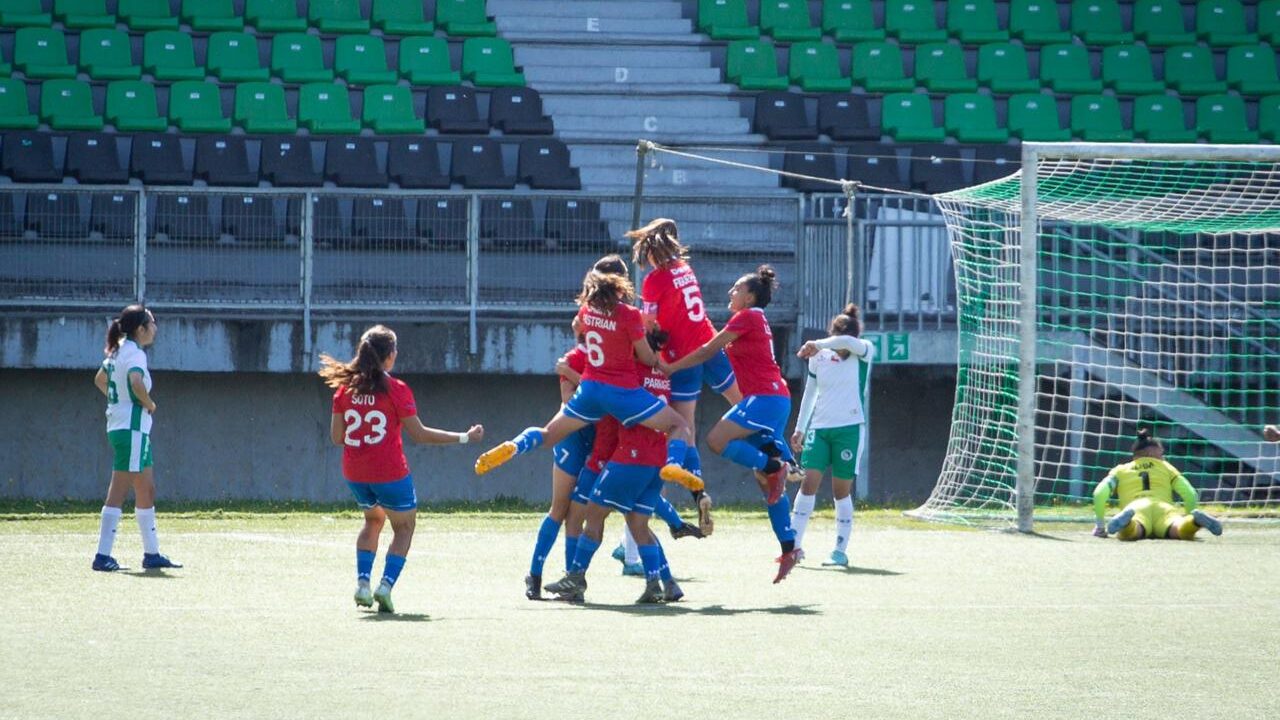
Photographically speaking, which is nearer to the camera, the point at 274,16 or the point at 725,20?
the point at 274,16

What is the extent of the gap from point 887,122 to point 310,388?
814 centimetres

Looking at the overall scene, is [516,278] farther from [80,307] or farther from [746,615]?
[746,615]

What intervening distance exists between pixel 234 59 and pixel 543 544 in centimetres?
1357

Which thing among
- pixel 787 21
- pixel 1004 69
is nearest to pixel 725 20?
pixel 787 21

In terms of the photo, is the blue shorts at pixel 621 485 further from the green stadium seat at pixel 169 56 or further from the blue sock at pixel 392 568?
the green stadium seat at pixel 169 56

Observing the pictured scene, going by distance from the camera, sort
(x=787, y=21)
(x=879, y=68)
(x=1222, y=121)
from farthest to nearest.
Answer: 1. (x=787, y=21)
2. (x=879, y=68)
3. (x=1222, y=121)

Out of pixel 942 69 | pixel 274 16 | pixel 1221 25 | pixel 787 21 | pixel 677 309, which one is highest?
pixel 1221 25

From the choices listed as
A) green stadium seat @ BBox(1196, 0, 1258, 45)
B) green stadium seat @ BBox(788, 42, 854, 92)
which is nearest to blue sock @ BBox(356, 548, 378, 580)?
green stadium seat @ BBox(788, 42, 854, 92)

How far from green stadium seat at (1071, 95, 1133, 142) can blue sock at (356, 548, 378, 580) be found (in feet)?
49.3

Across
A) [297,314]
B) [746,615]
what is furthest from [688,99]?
[746,615]

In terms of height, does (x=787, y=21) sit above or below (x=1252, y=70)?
above

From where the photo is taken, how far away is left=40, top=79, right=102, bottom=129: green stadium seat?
19344 millimetres

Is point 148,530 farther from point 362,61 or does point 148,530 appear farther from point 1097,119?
point 1097,119

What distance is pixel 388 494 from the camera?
794 cm
